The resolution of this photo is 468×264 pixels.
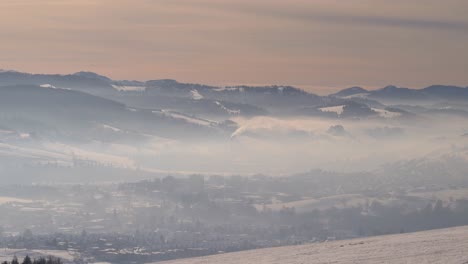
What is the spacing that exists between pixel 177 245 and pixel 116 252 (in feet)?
76.2

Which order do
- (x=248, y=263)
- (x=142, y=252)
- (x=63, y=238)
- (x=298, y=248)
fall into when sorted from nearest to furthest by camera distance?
(x=248, y=263) → (x=298, y=248) → (x=142, y=252) → (x=63, y=238)

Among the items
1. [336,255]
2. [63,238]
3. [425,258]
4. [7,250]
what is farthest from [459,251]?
[63,238]

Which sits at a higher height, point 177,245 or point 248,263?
point 177,245

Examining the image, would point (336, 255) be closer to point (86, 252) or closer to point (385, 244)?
point (385, 244)

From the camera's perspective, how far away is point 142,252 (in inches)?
6688

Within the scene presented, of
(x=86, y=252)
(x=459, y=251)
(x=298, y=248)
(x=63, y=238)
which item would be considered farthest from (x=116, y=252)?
(x=459, y=251)

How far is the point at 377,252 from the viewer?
64.0 meters

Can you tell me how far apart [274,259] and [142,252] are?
345 ft

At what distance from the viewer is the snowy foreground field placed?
60106 millimetres

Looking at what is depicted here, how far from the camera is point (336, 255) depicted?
64938 mm

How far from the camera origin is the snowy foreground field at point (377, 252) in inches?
2366

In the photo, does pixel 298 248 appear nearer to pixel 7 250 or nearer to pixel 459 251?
pixel 459 251

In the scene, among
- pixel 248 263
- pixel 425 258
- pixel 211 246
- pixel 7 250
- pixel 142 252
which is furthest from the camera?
pixel 211 246

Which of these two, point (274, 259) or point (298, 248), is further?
point (298, 248)
